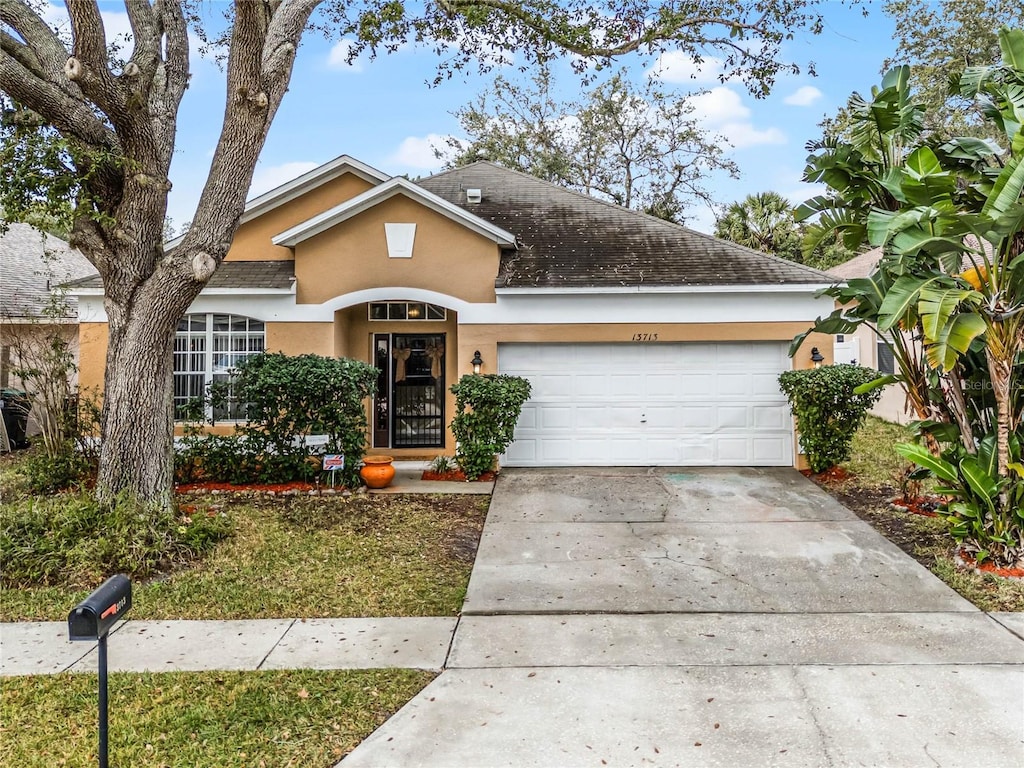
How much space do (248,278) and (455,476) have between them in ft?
16.9

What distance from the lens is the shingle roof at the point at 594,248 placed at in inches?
438

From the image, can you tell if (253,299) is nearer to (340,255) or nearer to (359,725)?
(340,255)

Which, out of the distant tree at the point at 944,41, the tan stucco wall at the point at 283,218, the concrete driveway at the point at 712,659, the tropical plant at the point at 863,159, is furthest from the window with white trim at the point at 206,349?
the distant tree at the point at 944,41

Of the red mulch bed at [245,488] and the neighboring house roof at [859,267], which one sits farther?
the neighboring house roof at [859,267]

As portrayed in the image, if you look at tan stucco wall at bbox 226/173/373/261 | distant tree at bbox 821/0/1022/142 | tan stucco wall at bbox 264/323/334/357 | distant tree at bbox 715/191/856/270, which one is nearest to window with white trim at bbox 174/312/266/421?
tan stucco wall at bbox 264/323/334/357

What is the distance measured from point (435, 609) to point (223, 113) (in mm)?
6224

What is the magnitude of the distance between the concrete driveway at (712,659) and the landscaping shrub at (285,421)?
10.2 feet

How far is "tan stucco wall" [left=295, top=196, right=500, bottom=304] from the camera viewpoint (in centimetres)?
1127

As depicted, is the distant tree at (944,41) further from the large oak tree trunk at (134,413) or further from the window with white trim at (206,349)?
the large oak tree trunk at (134,413)

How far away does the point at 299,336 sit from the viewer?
36.8 ft

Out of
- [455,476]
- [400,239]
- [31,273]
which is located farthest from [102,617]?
[31,273]

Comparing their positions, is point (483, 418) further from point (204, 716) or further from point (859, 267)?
point (859, 267)

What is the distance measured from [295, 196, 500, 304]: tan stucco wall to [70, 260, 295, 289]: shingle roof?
0.39 m

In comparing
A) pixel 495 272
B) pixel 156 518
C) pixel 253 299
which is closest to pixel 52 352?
pixel 253 299
